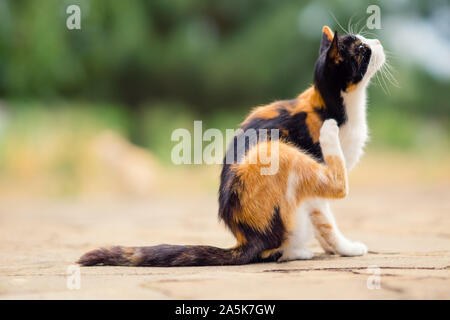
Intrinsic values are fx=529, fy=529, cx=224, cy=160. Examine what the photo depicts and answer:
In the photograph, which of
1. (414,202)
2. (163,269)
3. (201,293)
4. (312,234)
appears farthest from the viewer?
(414,202)

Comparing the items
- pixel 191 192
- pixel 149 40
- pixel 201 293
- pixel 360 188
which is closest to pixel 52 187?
pixel 191 192

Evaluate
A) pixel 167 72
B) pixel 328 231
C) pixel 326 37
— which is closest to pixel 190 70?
pixel 167 72

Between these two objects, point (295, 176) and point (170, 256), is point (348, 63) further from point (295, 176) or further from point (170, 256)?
point (170, 256)

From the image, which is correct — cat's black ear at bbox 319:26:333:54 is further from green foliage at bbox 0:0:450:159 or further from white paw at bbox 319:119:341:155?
green foliage at bbox 0:0:450:159

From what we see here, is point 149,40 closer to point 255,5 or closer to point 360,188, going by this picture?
point 255,5

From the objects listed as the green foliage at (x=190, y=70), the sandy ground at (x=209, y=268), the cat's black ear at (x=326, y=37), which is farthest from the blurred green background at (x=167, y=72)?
the cat's black ear at (x=326, y=37)

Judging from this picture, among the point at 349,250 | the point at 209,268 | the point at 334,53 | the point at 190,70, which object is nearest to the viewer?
the point at 209,268

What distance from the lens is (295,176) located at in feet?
9.40

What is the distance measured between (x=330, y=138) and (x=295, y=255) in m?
0.71

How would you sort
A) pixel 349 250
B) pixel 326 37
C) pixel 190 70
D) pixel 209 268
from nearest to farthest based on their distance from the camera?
pixel 209 268 → pixel 349 250 → pixel 326 37 → pixel 190 70

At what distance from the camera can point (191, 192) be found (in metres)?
9.92

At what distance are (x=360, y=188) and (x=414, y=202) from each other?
2.88 m

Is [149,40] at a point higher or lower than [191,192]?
higher

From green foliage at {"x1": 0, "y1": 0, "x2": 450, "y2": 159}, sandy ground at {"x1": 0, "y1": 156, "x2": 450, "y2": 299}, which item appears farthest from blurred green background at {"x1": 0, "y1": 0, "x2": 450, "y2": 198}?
sandy ground at {"x1": 0, "y1": 156, "x2": 450, "y2": 299}
